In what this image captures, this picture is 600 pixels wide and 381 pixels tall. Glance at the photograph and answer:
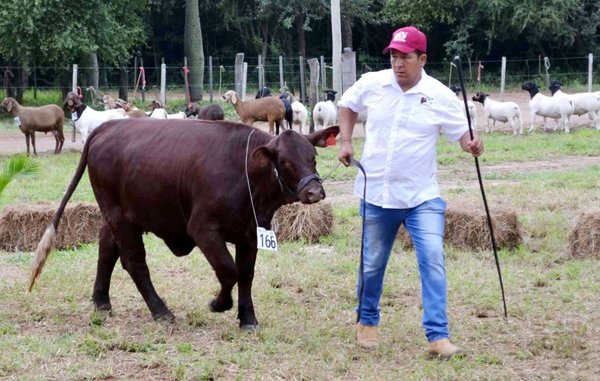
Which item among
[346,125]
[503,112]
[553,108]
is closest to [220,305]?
[346,125]

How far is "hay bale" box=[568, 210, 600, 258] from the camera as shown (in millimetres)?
9750

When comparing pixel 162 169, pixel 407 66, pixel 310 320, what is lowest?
pixel 310 320

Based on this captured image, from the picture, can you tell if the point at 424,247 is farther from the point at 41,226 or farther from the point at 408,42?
the point at 41,226

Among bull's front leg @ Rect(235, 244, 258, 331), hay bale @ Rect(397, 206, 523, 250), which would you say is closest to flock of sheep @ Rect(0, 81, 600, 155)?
hay bale @ Rect(397, 206, 523, 250)

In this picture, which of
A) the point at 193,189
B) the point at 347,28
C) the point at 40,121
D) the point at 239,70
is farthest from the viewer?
the point at 347,28

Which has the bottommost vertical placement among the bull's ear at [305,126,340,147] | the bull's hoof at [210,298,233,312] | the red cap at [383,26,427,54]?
A: the bull's hoof at [210,298,233,312]

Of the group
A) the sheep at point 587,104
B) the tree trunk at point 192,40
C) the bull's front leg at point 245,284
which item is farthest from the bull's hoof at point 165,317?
the tree trunk at point 192,40

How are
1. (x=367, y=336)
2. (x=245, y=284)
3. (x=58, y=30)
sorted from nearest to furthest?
(x=367, y=336), (x=245, y=284), (x=58, y=30)

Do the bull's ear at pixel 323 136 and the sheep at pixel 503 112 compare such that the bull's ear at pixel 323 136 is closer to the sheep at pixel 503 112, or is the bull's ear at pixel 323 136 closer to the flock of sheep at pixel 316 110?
the flock of sheep at pixel 316 110

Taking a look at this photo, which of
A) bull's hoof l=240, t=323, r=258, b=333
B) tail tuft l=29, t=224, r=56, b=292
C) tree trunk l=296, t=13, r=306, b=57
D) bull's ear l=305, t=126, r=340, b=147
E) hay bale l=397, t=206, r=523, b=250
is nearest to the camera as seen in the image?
bull's ear l=305, t=126, r=340, b=147

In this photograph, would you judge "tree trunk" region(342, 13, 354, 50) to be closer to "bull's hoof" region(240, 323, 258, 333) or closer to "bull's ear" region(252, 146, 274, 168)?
"bull's hoof" region(240, 323, 258, 333)

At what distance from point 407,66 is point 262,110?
18.3 meters

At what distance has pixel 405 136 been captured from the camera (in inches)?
244

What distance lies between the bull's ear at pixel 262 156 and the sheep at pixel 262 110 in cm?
1759
